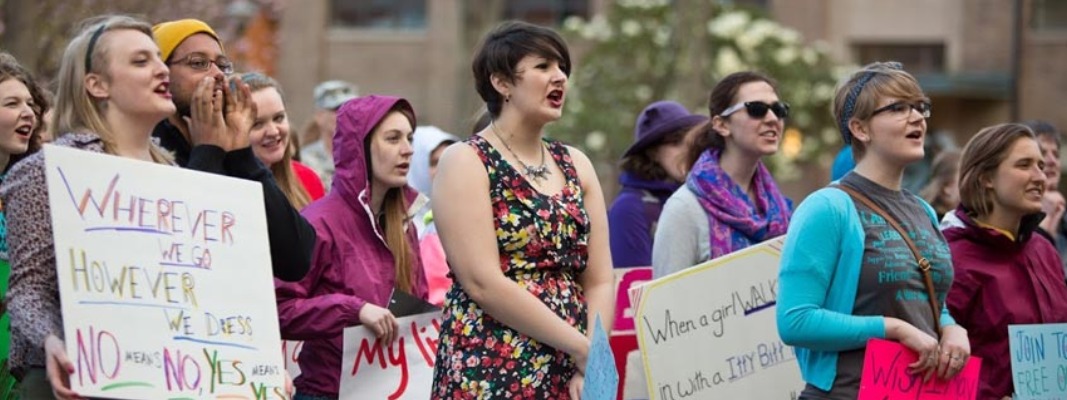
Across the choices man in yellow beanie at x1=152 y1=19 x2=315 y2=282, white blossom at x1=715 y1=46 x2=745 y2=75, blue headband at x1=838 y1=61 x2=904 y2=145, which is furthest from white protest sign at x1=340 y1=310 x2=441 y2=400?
white blossom at x1=715 y1=46 x2=745 y2=75

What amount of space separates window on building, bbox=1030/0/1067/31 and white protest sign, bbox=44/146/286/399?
3708cm

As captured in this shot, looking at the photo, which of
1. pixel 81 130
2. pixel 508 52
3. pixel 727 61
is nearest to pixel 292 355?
pixel 508 52

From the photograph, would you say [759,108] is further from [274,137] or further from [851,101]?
[274,137]

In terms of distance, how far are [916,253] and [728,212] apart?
74.9 inches

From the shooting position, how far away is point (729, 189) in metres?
7.74

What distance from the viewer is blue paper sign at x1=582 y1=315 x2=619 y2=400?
5367mm

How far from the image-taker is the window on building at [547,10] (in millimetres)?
41281

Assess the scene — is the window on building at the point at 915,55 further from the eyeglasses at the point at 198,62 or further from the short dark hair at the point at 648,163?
the eyeglasses at the point at 198,62

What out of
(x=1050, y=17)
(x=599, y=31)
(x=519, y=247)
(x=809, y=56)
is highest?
(x=519, y=247)

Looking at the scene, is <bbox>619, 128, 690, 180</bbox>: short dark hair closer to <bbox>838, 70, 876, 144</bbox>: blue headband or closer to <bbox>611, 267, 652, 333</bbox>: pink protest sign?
<bbox>611, 267, 652, 333</bbox>: pink protest sign

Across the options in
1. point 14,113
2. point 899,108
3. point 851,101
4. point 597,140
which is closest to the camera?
point 899,108

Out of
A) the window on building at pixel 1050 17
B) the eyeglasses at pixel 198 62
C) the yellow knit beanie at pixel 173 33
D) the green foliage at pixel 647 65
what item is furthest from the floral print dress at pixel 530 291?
the window on building at pixel 1050 17

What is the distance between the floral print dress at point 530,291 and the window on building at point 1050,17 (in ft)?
120

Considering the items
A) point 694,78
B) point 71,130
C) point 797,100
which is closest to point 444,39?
point 797,100
